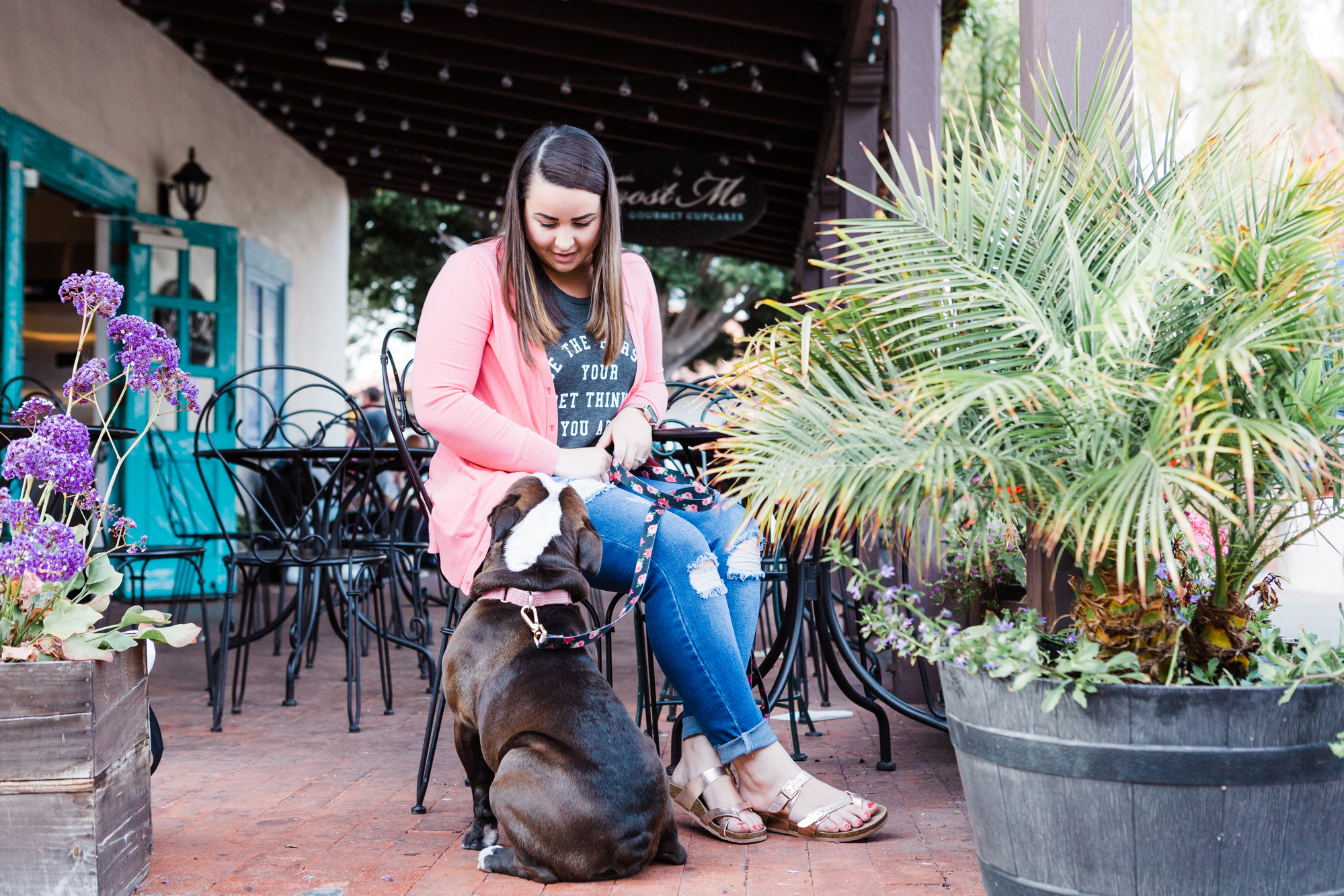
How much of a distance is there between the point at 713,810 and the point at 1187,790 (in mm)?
1034

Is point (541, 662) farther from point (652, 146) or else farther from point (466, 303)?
point (652, 146)

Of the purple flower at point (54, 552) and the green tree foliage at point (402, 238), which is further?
the green tree foliage at point (402, 238)

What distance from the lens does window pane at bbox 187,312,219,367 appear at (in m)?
7.49

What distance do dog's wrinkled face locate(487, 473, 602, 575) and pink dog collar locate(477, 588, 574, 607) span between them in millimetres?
40

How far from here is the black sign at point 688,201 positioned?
7.07m

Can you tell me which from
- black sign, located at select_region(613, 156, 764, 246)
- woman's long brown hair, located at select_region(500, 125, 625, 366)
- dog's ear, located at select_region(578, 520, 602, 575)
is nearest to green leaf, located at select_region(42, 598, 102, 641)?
dog's ear, located at select_region(578, 520, 602, 575)

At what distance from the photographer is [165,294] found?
7309 mm

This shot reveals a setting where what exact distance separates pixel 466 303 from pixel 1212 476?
4.71ft

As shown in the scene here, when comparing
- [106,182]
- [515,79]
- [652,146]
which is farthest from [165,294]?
[652,146]

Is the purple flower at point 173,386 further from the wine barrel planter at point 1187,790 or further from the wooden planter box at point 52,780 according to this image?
the wine barrel planter at point 1187,790

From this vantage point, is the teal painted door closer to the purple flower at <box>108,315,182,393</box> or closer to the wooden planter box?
the purple flower at <box>108,315,182,393</box>

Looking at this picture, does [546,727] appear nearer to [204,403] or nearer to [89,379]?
[89,379]

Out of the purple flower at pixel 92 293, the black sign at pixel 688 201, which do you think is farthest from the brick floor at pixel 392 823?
the black sign at pixel 688 201

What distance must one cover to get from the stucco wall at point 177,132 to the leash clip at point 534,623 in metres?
4.98
